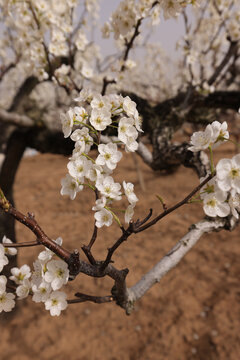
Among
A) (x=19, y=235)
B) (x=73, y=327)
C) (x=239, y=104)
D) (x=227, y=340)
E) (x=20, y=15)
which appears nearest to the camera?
(x=20, y=15)

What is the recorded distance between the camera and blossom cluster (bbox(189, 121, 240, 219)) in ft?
2.46

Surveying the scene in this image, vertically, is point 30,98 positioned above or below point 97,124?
below

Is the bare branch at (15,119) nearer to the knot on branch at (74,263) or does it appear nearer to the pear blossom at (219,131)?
the knot on branch at (74,263)

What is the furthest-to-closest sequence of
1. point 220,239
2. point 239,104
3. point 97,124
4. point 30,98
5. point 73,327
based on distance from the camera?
point 220,239
point 30,98
point 73,327
point 239,104
point 97,124

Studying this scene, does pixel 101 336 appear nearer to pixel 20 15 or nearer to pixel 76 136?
pixel 76 136

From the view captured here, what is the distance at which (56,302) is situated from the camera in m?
1.07

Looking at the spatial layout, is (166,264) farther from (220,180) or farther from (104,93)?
(104,93)

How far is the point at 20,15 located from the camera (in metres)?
2.18

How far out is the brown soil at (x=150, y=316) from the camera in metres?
2.84

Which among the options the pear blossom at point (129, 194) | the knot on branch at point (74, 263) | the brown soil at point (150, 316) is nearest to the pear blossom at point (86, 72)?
the pear blossom at point (129, 194)

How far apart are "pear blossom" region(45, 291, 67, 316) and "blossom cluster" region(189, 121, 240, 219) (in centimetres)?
65

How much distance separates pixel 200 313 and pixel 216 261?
105 centimetres

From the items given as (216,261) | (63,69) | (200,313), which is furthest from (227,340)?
(63,69)

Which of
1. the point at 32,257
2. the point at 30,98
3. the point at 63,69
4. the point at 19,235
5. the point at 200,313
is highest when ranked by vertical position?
the point at 63,69
